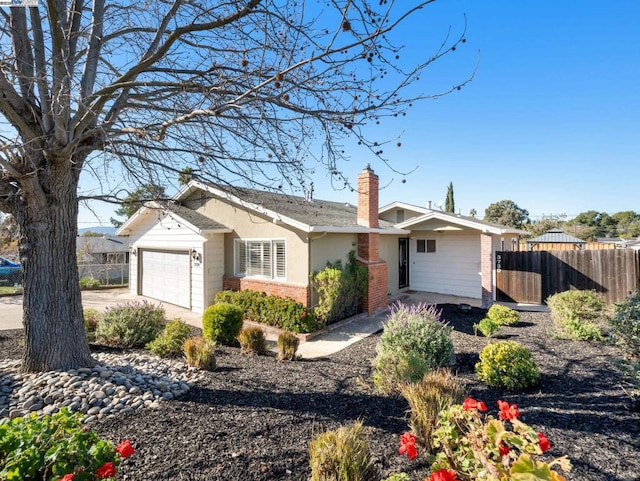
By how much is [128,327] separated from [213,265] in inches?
180

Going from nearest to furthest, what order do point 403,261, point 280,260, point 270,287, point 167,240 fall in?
point 270,287 < point 280,260 < point 167,240 < point 403,261

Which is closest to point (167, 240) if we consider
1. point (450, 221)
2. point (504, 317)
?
point (450, 221)

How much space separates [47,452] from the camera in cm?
195

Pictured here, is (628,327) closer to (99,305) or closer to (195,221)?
(195,221)

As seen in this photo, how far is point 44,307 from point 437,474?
5.67 m

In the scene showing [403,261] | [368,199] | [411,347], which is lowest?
[411,347]

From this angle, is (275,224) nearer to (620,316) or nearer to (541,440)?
(620,316)

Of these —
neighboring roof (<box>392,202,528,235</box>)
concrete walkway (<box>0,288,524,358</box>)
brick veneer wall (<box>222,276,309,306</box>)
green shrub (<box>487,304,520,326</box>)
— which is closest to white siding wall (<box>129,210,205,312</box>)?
concrete walkway (<box>0,288,524,358</box>)

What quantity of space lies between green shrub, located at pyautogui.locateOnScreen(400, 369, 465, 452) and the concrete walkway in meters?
4.02

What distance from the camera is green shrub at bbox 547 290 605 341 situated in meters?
7.37

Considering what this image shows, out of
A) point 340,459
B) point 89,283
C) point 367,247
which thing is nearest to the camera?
point 340,459

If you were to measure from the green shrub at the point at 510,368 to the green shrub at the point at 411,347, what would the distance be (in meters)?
0.77

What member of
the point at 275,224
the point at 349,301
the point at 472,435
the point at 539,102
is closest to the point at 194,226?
the point at 275,224

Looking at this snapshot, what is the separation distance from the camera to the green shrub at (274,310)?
9.33 m
